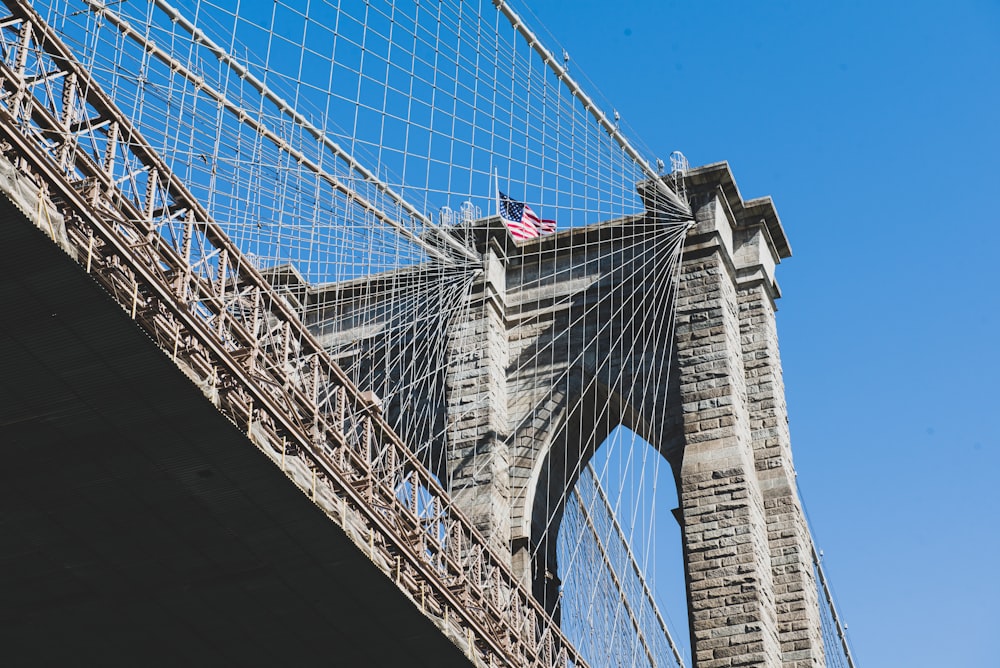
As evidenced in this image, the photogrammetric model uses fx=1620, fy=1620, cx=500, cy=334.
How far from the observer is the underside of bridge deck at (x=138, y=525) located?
13.2m

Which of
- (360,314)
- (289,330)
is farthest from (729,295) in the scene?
(289,330)

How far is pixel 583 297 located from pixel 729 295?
246cm

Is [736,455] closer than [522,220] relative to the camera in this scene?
Yes

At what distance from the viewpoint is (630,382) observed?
25.8 meters

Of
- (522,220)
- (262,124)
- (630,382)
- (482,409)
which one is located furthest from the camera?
(522,220)

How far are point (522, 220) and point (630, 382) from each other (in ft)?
16.3

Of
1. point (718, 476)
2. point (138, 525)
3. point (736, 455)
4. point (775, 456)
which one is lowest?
point (138, 525)

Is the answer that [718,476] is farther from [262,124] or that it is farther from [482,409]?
[262,124]

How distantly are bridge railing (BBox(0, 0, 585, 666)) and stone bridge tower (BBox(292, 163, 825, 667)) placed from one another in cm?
Result: 439

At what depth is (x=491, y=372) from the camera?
25.9 m

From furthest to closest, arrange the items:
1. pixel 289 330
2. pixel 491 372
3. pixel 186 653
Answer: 1. pixel 491 372
2. pixel 186 653
3. pixel 289 330

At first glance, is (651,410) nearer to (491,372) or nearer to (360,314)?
(491,372)

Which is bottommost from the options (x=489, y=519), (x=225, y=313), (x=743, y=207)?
(x=225, y=313)

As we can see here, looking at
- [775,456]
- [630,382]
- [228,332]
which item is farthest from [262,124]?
[775,456]
